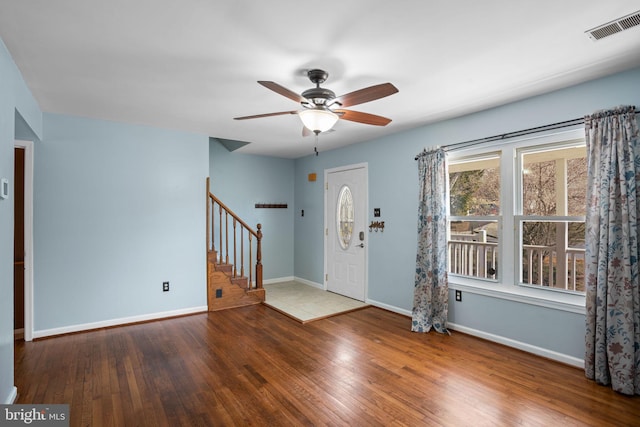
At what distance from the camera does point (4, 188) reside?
2.17 meters

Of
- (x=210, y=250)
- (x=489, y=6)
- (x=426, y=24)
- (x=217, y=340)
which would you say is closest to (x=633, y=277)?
(x=489, y=6)

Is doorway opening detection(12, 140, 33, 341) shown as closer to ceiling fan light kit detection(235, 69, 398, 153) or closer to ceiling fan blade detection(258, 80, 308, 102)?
ceiling fan light kit detection(235, 69, 398, 153)

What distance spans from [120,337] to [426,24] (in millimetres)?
4153

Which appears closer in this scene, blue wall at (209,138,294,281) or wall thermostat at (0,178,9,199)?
wall thermostat at (0,178,9,199)

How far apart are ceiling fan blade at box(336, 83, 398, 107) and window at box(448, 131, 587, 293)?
1903 mm

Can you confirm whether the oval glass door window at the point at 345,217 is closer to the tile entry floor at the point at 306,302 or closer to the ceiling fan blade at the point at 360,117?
the tile entry floor at the point at 306,302

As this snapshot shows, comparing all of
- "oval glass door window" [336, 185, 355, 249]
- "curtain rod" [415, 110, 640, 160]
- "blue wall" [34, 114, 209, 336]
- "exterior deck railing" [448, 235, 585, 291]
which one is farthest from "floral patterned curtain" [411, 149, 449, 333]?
"blue wall" [34, 114, 209, 336]

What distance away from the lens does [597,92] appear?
2781 millimetres

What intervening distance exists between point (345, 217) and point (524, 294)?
284 cm

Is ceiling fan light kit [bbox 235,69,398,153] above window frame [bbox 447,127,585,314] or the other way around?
above

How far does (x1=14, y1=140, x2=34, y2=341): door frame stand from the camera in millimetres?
3547

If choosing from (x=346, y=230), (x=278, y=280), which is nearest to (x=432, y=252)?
(x=346, y=230)

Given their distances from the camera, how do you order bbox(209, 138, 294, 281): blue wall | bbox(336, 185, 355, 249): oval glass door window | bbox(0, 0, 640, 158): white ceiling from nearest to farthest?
1. bbox(0, 0, 640, 158): white ceiling
2. bbox(336, 185, 355, 249): oval glass door window
3. bbox(209, 138, 294, 281): blue wall

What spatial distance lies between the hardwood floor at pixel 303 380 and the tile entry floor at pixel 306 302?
0.56 meters
